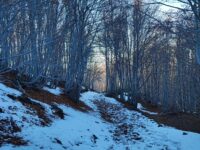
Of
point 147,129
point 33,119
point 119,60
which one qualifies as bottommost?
point 147,129

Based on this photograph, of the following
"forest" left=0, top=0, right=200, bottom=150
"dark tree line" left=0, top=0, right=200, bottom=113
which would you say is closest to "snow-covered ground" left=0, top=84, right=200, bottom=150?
"forest" left=0, top=0, right=200, bottom=150

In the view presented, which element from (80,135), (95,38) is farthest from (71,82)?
(80,135)

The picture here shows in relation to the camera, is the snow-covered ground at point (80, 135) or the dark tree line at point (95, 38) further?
the dark tree line at point (95, 38)

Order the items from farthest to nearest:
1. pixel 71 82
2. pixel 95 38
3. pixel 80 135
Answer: pixel 95 38
pixel 71 82
pixel 80 135

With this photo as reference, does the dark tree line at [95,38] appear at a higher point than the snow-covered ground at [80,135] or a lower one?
higher

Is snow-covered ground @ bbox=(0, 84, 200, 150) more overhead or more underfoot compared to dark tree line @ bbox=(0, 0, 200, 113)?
more underfoot

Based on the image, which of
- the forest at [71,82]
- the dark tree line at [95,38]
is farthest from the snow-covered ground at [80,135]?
the dark tree line at [95,38]

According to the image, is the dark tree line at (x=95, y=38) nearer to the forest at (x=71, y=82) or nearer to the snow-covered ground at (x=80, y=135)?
the forest at (x=71, y=82)

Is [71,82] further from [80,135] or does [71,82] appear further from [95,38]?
[80,135]

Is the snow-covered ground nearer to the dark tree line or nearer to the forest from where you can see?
the forest

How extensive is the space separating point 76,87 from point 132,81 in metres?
9.40

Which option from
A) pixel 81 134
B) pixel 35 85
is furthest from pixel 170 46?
pixel 81 134

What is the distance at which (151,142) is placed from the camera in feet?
43.6

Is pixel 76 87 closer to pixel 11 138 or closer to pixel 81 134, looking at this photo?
pixel 81 134
